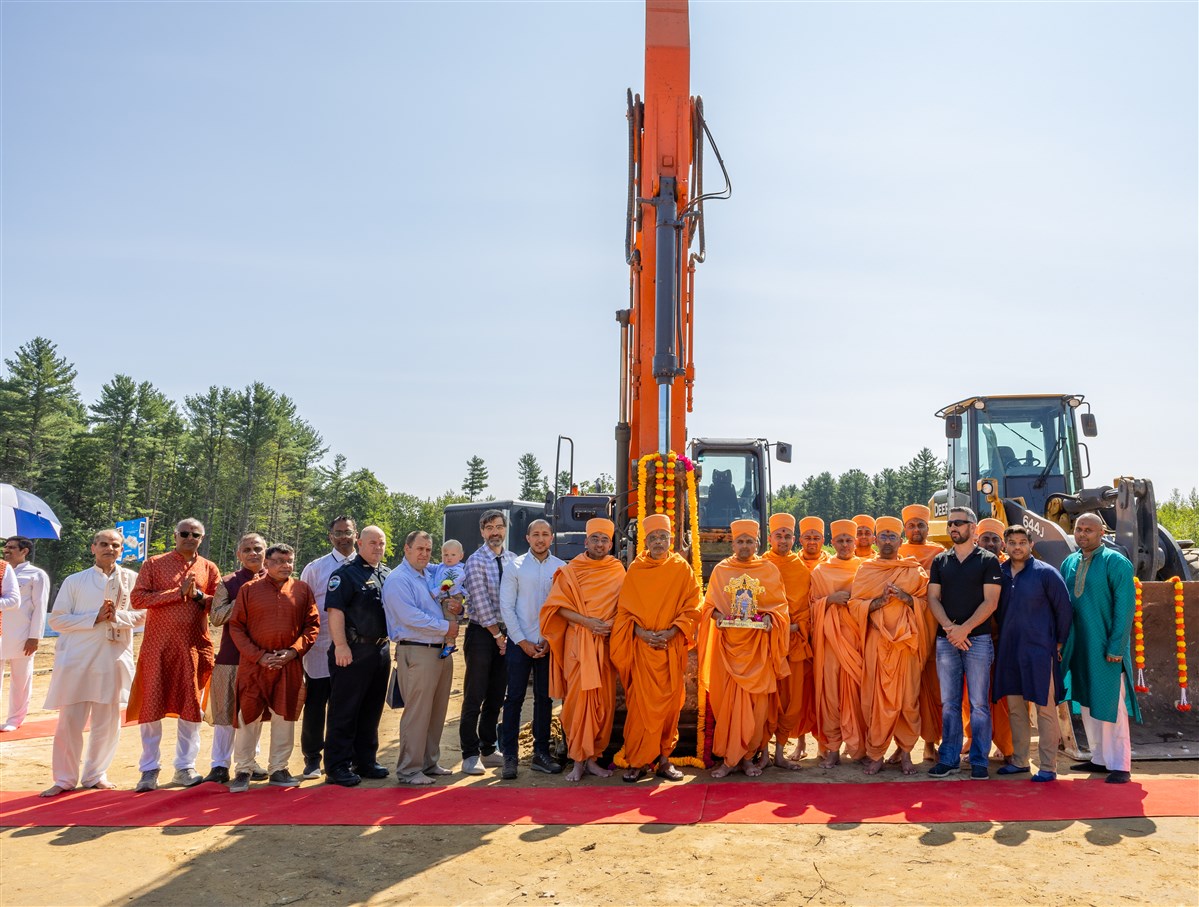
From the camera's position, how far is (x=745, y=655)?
570 cm

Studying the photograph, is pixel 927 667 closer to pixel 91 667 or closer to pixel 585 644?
pixel 585 644

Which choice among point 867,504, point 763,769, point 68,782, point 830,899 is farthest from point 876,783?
point 867,504

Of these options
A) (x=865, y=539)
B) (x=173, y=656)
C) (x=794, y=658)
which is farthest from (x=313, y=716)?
(x=865, y=539)

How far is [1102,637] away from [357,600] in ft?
16.2

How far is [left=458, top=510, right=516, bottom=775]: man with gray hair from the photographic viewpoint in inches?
240

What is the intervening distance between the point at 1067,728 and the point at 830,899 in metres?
3.80

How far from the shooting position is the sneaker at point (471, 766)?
19.8 feet

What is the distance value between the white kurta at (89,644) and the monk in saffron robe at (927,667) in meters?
5.35

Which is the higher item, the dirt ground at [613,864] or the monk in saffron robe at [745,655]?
the monk in saffron robe at [745,655]

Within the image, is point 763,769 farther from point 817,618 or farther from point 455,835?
point 455,835

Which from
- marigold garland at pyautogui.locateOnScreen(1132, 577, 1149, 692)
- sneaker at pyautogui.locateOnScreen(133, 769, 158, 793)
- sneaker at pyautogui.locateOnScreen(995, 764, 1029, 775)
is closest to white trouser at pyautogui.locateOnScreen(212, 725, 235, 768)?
sneaker at pyautogui.locateOnScreen(133, 769, 158, 793)

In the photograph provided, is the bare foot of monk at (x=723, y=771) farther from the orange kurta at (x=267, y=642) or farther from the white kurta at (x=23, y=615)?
the white kurta at (x=23, y=615)

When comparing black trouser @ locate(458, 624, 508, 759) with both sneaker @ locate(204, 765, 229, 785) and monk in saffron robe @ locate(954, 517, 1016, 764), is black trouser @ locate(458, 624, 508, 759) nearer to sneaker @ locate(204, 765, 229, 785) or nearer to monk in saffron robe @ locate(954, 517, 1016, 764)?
sneaker @ locate(204, 765, 229, 785)

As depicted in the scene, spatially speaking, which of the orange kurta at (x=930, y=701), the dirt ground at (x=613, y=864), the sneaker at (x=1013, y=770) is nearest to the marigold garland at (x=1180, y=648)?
the sneaker at (x=1013, y=770)
